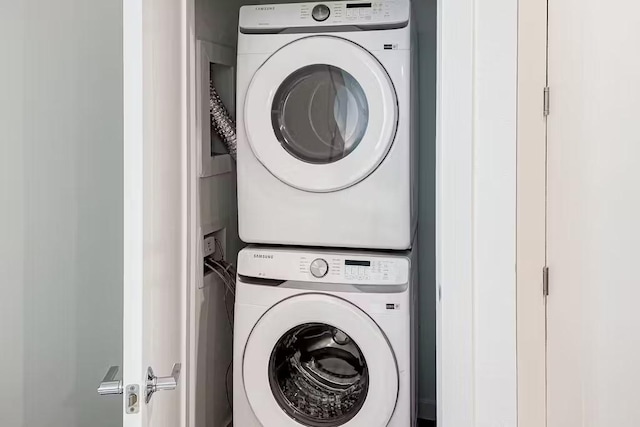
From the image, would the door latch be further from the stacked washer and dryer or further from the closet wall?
the closet wall

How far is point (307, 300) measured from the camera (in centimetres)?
197

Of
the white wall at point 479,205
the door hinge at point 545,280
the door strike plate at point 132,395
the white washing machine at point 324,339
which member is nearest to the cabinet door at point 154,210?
the door strike plate at point 132,395

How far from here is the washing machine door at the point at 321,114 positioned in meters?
1.95

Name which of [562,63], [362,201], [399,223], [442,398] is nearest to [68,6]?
[362,201]

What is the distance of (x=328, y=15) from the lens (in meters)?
2.01

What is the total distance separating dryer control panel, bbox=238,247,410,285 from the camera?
1968mm

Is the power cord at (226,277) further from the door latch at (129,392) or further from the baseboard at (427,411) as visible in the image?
the door latch at (129,392)

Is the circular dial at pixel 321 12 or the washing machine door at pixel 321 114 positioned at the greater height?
the circular dial at pixel 321 12

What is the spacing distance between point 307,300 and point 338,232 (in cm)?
24

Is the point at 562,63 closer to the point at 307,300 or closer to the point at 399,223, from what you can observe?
the point at 399,223

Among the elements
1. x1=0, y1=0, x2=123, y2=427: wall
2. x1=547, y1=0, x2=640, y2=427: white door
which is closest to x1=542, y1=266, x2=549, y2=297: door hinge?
x1=547, y1=0, x2=640, y2=427: white door

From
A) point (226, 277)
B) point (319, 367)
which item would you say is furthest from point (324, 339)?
point (226, 277)

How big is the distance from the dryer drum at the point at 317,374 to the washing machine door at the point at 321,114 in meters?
0.50

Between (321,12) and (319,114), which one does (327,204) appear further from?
(321,12)
